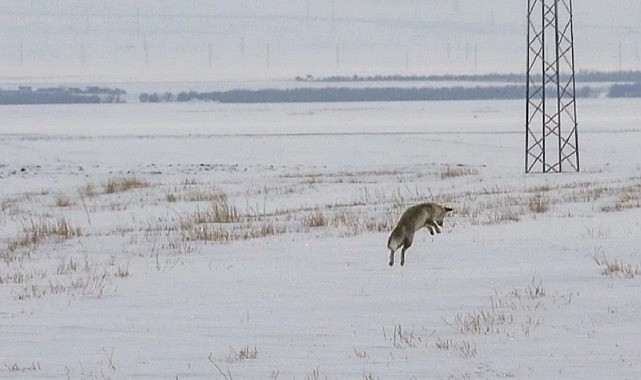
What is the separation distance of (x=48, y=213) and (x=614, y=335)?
56.8 feet

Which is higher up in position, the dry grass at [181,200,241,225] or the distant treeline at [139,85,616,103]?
the distant treeline at [139,85,616,103]

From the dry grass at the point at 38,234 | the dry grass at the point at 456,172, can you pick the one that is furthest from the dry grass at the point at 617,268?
the dry grass at the point at 456,172

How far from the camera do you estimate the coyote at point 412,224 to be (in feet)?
40.2

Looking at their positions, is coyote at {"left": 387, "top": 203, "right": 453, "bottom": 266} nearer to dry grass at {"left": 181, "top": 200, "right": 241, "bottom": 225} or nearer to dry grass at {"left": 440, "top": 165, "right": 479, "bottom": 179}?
dry grass at {"left": 181, "top": 200, "right": 241, "bottom": 225}

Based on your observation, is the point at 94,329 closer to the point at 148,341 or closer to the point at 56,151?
the point at 148,341

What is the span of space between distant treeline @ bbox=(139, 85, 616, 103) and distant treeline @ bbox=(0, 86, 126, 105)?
6148mm

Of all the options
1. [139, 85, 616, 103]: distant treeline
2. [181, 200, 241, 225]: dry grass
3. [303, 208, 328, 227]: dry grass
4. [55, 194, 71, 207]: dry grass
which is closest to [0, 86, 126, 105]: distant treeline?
[139, 85, 616, 103]: distant treeline

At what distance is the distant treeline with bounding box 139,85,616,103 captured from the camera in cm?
17125

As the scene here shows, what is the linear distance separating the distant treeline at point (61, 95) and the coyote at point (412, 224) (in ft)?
498

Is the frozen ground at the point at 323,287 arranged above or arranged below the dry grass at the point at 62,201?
above

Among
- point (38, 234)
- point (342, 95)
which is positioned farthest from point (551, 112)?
point (342, 95)

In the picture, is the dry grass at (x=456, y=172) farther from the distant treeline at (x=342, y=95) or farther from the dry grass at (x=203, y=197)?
the distant treeline at (x=342, y=95)

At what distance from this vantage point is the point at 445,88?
193 metres

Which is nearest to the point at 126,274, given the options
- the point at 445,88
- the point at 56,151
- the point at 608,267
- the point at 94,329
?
the point at 94,329
